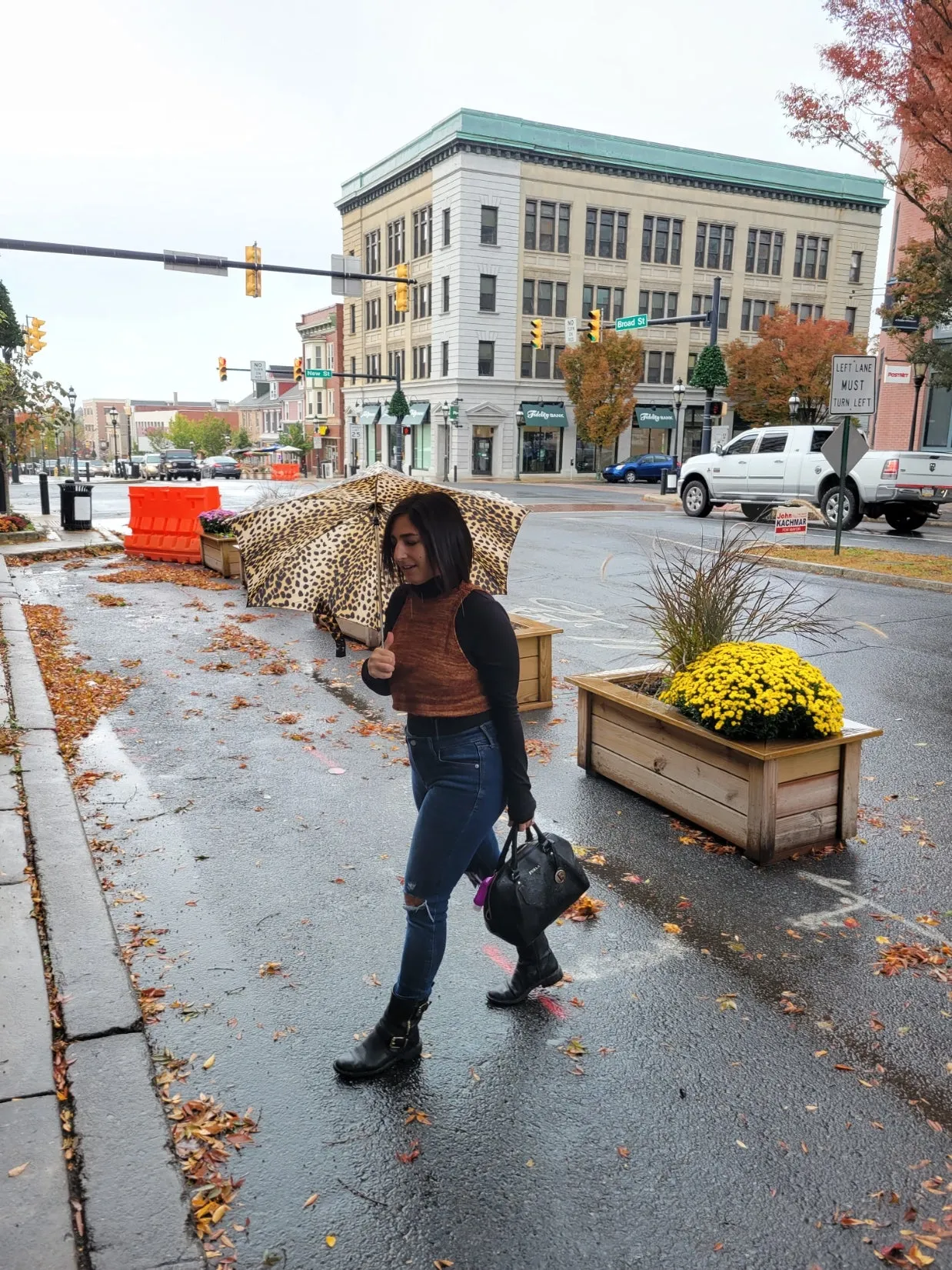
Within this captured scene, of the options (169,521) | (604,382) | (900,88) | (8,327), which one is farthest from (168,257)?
(8,327)

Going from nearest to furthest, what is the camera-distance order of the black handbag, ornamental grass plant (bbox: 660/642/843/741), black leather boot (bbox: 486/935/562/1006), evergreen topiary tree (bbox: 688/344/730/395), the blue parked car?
1. the black handbag
2. black leather boot (bbox: 486/935/562/1006)
3. ornamental grass plant (bbox: 660/642/843/741)
4. evergreen topiary tree (bbox: 688/344/730/395)
5. the blue parked car

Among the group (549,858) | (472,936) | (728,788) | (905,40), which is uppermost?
(905,40)

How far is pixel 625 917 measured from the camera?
4289 millimetres

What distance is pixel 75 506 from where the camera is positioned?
20.9 m

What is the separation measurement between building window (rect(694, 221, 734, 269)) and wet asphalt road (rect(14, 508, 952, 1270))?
56108 mm

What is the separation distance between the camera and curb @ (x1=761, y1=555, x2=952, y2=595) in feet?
43.4

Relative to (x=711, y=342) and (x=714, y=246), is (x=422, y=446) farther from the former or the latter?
(x=711, y=342)

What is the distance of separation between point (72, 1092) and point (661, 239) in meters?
59.6

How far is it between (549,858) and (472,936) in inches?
45.2

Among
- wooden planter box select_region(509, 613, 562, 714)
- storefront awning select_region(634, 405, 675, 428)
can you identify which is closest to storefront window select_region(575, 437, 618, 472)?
storefront awning select_region(634, 405, 675, 428)

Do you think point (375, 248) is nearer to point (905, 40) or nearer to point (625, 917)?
point (905, 40)

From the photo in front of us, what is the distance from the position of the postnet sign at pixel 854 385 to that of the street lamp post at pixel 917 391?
14.8 m

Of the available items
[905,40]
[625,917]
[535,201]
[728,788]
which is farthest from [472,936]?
[535,201]

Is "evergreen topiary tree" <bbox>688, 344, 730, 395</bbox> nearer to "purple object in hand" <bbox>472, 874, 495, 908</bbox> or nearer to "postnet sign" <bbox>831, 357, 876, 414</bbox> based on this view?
"postnet sign" <bbox>831, 357, 876, 414</bbox>
